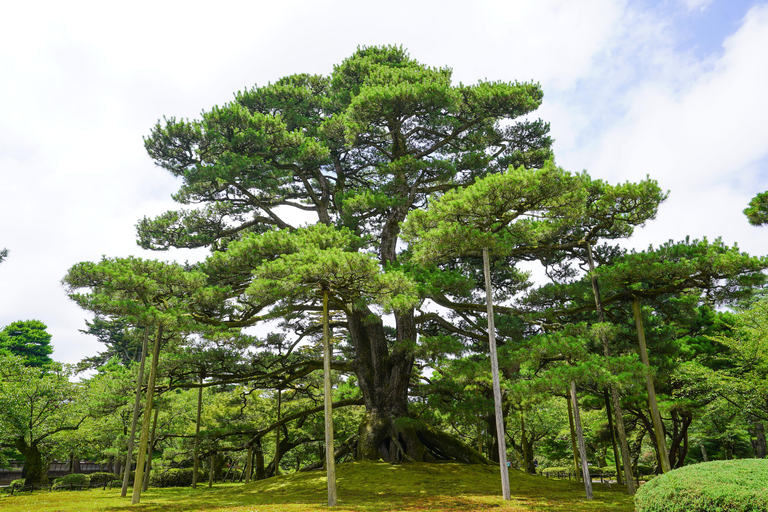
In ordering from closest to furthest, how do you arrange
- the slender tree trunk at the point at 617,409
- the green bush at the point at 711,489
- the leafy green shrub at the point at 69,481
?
the green bush at the point at 711,489
the slender tree trunk at the point at 617,409
the leafy green shrub at the point at 69,481

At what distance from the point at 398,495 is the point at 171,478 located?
18.5m

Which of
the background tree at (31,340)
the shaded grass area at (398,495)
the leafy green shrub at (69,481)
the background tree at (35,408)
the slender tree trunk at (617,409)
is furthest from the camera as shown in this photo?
the background tree at (31,340)

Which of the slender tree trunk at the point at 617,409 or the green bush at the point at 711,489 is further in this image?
the slender tree trunk at the point at 617,409

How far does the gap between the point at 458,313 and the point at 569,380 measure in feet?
25.8

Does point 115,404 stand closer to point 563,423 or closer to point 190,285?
point 190,285

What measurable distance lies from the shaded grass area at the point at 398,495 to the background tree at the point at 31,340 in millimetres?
32790

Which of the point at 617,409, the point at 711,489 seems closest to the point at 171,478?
A: the point at 617,409


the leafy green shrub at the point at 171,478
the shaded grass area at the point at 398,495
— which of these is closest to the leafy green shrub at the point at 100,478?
the leafy green shrub at the point at 171,478

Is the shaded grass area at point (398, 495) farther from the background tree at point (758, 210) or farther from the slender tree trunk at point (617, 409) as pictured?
the background tree at point (758, 210)

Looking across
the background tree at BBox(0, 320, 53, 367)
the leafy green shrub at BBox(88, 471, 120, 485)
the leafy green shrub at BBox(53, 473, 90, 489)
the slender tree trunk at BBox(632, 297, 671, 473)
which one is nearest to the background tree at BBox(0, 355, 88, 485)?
the leafy green shrub at BBox(53, 473, 90, 489)

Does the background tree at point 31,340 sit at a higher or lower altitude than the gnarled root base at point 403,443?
higher

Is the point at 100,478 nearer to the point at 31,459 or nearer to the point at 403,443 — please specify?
the point at 31,459

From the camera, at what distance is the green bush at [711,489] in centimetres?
567

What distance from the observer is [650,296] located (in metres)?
13.2
